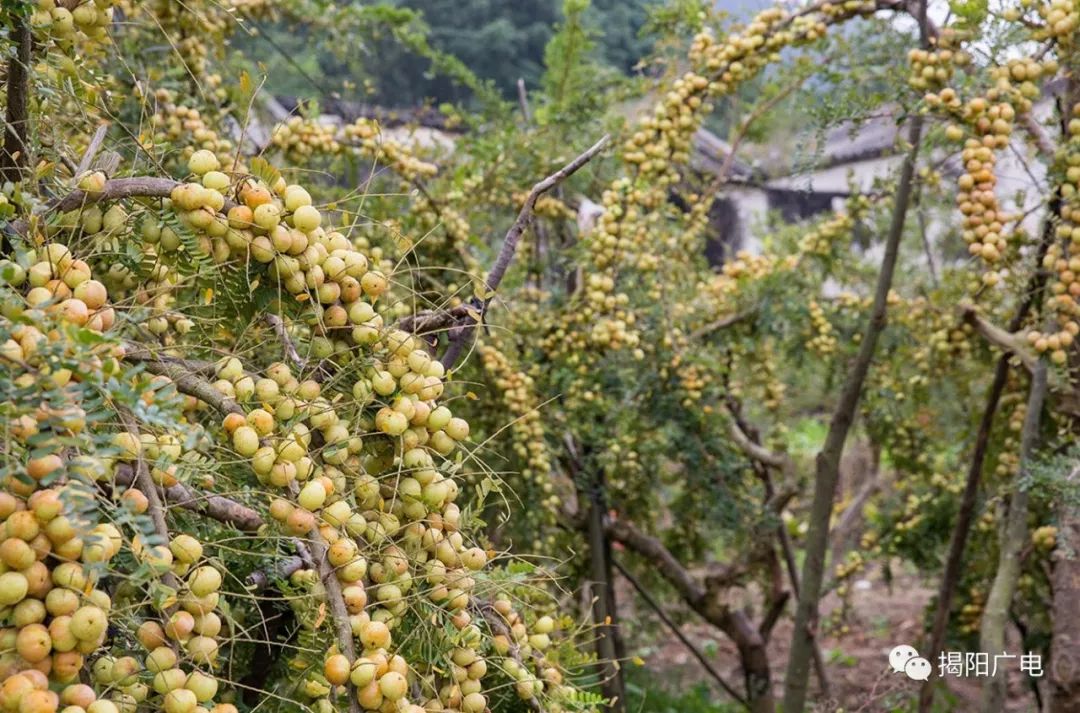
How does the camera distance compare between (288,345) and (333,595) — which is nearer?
(333,595)

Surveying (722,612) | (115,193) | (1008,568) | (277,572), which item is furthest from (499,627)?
(722,612)

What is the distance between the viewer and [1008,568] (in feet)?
8.21

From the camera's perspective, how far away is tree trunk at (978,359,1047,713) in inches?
94.7

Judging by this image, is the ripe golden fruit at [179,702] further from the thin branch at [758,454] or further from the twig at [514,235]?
the thin branch at [758,454]

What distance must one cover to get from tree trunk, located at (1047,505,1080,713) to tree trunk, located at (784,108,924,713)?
0.57m

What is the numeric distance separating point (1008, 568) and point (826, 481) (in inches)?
20.0

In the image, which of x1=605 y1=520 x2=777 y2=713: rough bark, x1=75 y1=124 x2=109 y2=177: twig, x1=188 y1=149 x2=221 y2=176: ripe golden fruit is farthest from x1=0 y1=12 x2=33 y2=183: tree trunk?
x1=605 y1=520 x2=777 y2=713: rough bark

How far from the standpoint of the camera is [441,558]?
Result: 1.04 m

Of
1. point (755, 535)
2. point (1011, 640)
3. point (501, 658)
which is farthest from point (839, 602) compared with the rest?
point (501, 658)

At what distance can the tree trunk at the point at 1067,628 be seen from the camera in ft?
7.85

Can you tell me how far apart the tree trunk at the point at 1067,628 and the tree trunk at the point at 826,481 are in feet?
1.86

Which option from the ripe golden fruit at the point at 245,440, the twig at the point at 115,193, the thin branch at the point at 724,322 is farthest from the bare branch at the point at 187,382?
the thin branch at the point at 724,322

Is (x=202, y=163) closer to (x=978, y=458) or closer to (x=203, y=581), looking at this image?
(x=203, y=581)

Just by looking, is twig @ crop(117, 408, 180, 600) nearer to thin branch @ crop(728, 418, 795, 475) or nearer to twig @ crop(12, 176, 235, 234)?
twig @ crop(12, 176, 235, 234)
